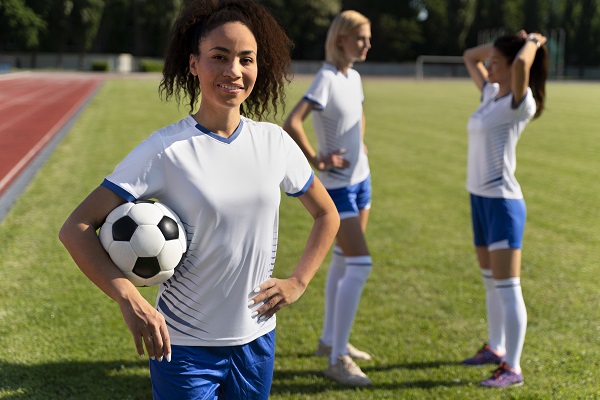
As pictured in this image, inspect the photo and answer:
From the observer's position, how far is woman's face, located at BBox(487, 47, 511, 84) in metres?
4.42

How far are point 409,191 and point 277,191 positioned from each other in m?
9.20

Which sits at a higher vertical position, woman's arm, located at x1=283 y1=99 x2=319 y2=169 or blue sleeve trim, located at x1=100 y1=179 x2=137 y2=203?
woman's arm, located at x1=283 y1=99 x2=319 y2=169

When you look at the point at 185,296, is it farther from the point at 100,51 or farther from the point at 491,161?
the point at 100,51

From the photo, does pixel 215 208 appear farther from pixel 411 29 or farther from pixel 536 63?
pixel 411 29

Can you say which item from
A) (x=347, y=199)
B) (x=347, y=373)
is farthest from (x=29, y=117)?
(x=347, y=373)

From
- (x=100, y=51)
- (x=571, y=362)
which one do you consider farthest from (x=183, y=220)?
(x=100, y=51)

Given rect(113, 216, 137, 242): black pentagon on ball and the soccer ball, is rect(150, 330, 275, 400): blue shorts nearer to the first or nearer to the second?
the soccer ball

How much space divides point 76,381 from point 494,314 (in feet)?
8.92

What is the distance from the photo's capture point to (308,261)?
2.53 metres

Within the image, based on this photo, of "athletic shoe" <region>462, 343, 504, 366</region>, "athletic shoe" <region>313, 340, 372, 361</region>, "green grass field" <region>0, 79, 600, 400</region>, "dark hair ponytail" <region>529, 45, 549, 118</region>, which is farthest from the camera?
"athletic shoe" <region>313, 340, 372, 361</region>

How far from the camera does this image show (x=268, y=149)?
2393 millimetres

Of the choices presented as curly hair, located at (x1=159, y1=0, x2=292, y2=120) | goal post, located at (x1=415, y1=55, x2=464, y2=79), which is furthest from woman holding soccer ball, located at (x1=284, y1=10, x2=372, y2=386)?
goal post, located at (x1=415, y1=55, x2=464, y2=79)

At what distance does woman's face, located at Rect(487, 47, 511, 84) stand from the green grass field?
51.7 inches

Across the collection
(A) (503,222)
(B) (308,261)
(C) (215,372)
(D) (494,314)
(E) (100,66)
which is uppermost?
(E) (100,66)
